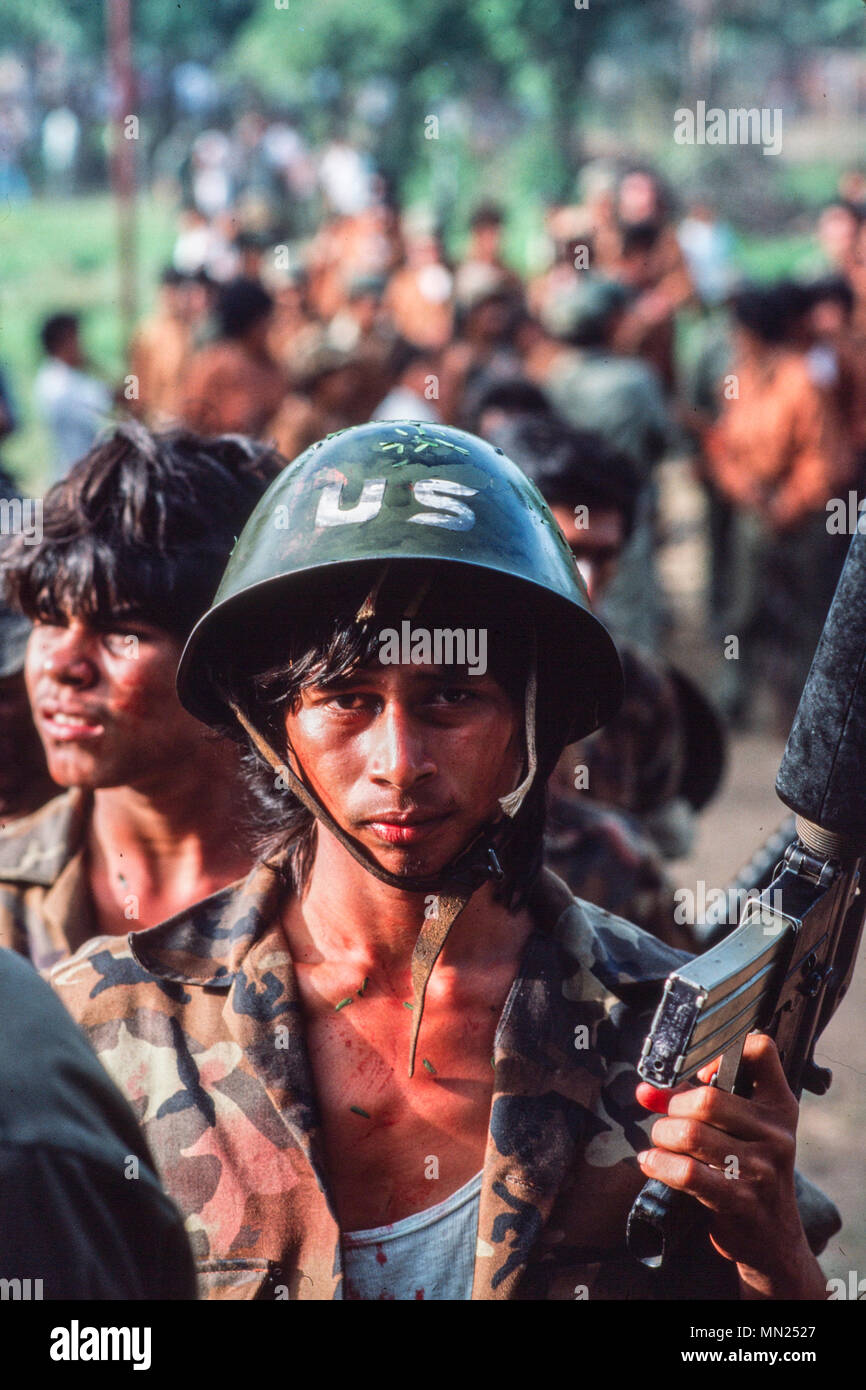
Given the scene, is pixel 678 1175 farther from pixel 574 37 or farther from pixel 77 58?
pixel 77 58

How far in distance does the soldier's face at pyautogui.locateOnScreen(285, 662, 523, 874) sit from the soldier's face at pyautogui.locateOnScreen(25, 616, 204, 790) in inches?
24.0

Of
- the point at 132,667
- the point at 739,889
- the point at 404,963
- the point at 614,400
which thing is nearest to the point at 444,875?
the point at 404,963

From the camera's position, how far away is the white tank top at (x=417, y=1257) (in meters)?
1.99

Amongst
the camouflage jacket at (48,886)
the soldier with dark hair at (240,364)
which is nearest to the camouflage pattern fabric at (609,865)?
the camouflage jacket at (48,886)

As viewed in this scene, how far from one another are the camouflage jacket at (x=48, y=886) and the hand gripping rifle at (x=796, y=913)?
4.37 ft

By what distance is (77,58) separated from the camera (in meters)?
18.2

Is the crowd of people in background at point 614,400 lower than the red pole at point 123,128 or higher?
lower

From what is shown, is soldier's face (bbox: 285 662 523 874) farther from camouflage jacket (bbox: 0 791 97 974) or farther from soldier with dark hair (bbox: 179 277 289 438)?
soldier with dark hair (bbox: 179 277 289 438)

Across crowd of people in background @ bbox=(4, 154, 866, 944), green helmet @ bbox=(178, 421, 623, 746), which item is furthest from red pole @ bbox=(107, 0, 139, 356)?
green helmet @ bbox=(178, 421, 623, 746)

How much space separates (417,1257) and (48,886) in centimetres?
119

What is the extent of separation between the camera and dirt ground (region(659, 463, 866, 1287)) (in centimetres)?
467

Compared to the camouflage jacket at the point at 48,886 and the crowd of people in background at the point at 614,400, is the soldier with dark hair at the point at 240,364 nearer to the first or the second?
the crowd of people in background at the point at 614,400

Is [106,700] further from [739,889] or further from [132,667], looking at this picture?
[739,889]

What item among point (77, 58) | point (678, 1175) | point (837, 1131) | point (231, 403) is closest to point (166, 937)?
point (678, 1175)
